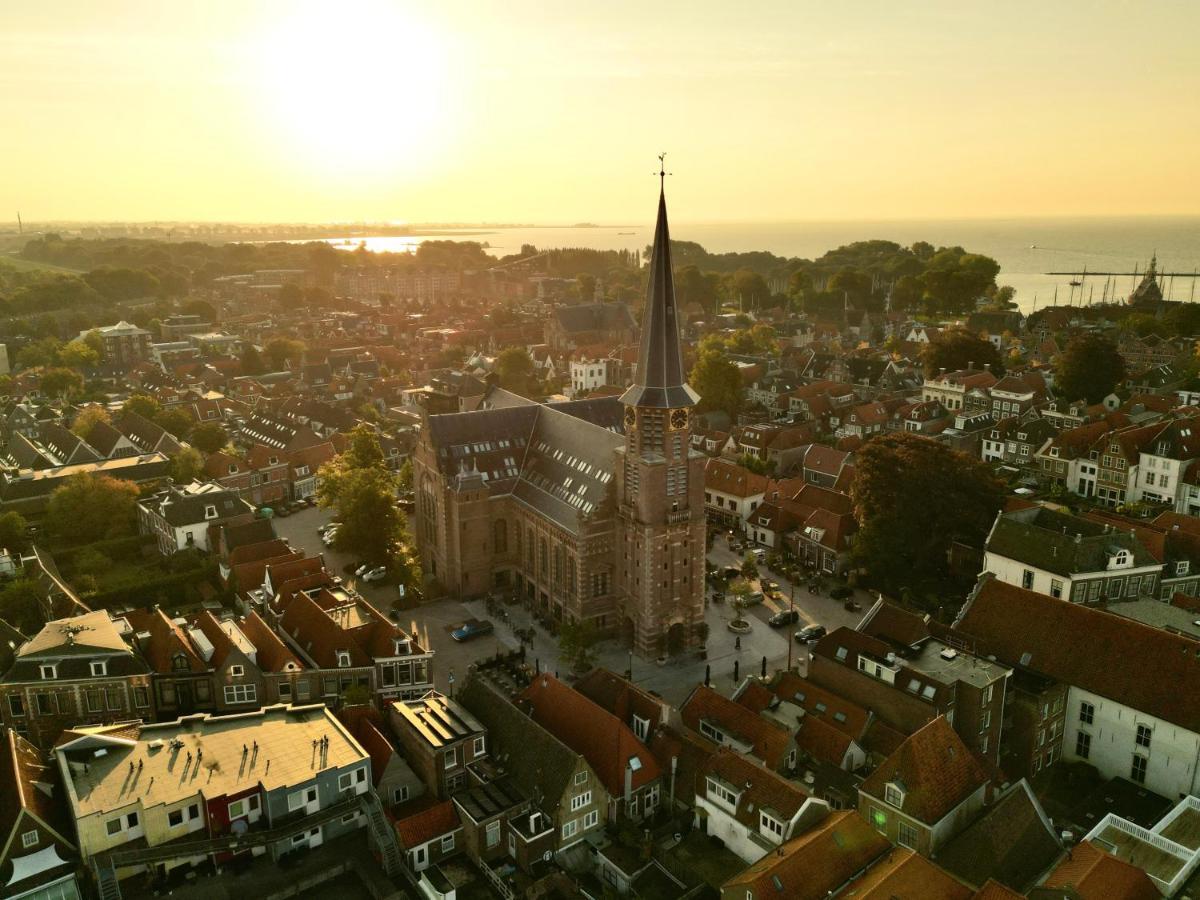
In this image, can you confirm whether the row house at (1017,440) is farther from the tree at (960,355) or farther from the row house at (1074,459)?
the tree at (960,355)

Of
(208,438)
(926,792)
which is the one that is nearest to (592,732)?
(926,792)

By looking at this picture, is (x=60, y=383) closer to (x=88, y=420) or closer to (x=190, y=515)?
(x=88, y=420)

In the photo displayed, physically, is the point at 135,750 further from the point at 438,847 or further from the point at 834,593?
the point at 834,593

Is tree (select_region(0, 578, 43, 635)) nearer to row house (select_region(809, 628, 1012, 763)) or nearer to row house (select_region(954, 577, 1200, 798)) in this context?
row house (select_region(809, 628, 1012, 763))

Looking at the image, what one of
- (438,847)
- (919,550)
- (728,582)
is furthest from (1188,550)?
(438,847)

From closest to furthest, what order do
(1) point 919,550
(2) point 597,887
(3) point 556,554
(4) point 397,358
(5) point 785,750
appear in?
(2) point 597,887 → (5) point 785,750 → (3) point 556,554 → (1) point 919,550 → (4) point 397,358
